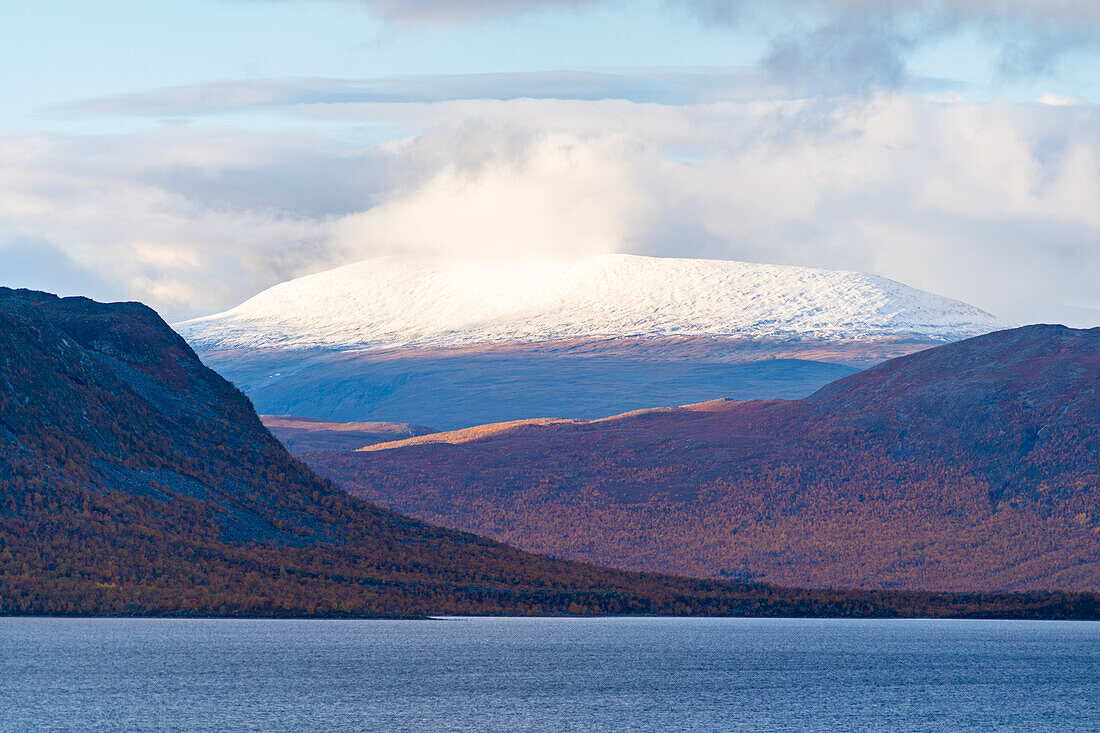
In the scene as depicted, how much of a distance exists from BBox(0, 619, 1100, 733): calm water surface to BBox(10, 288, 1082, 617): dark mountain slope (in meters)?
5.97

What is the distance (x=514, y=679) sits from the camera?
68.6 meters

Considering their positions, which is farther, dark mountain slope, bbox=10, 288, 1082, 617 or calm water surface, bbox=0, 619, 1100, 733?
dark mountain slope, bbox=10, 288, 1082, 617

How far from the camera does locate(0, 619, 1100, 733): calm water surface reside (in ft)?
178

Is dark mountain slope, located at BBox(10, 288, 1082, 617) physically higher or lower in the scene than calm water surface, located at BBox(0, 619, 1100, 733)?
higher

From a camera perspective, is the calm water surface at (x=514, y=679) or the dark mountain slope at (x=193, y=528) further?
the dark mountain slope at (x=193, y=528)

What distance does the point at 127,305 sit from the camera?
500 ft

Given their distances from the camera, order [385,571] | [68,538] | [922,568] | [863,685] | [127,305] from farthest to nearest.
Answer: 1. [922,568]
2. [127,305]
3. [385,571]
4. [68,538]
5. [863,685]

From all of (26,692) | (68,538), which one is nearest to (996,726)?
(26,692)

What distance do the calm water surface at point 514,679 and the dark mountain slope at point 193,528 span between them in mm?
5973

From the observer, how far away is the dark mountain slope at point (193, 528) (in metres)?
101

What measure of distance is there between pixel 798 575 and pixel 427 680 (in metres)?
120

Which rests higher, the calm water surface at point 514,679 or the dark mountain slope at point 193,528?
the dark mountain slope at point 193,528

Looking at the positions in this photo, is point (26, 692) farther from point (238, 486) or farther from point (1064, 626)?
point (1064, 626)

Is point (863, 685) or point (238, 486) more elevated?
point (238, 486)
